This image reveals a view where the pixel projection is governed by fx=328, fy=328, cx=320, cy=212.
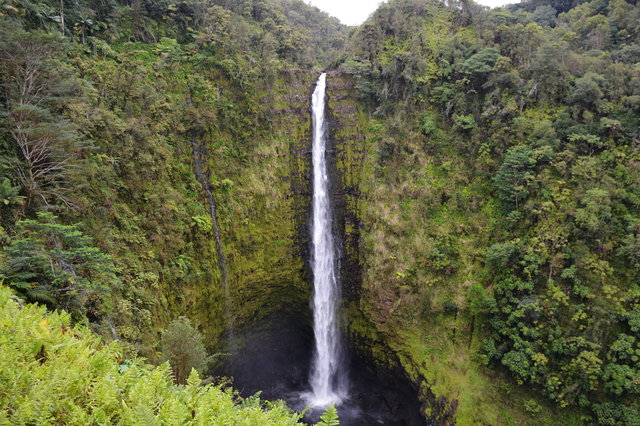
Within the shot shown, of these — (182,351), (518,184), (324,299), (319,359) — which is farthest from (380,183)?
(182,351)

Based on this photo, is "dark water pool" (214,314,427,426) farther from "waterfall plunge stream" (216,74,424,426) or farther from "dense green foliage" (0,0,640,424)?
"dense green foliage" (0,0,640,424)

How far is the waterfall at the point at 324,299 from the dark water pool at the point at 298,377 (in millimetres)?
739

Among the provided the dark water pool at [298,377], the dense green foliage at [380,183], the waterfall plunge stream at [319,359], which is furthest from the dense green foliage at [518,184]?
the dark water pool at [298,377]

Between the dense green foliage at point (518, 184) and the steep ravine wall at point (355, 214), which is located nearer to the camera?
the dense green foliage at point (518, 184)

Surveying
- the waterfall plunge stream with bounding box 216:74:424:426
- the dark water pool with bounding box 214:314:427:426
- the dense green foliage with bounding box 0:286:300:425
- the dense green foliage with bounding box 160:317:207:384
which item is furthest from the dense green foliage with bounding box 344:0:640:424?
the dense green foliage with bounding box 0:286:300:425

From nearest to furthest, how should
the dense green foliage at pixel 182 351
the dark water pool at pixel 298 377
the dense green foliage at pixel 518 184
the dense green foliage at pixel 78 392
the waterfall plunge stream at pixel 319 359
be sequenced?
the dense green foliage at pixel 78 392, the dense green foliage at pixel 182 351, the dense green foliage at pixel 518 184, the dark water pool at pixel 298 377, the waterfall plunge stream at pixel 319 359

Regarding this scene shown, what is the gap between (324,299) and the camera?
797 inches

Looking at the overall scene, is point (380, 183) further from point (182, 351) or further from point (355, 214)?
point (182, 351)

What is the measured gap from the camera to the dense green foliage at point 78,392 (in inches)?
119

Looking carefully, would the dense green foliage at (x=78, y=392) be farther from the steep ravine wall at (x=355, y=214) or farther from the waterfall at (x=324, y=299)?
the waterfall at (x=324, y=299)

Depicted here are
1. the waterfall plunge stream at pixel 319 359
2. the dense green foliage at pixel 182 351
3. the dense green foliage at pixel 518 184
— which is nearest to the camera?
the dense green foliage at pixel 182 351

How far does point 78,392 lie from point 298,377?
726 inches

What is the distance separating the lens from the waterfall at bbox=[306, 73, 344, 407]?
19.6 m

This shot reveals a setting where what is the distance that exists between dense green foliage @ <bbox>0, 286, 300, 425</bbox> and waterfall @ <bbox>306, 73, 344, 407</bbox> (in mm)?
16279
